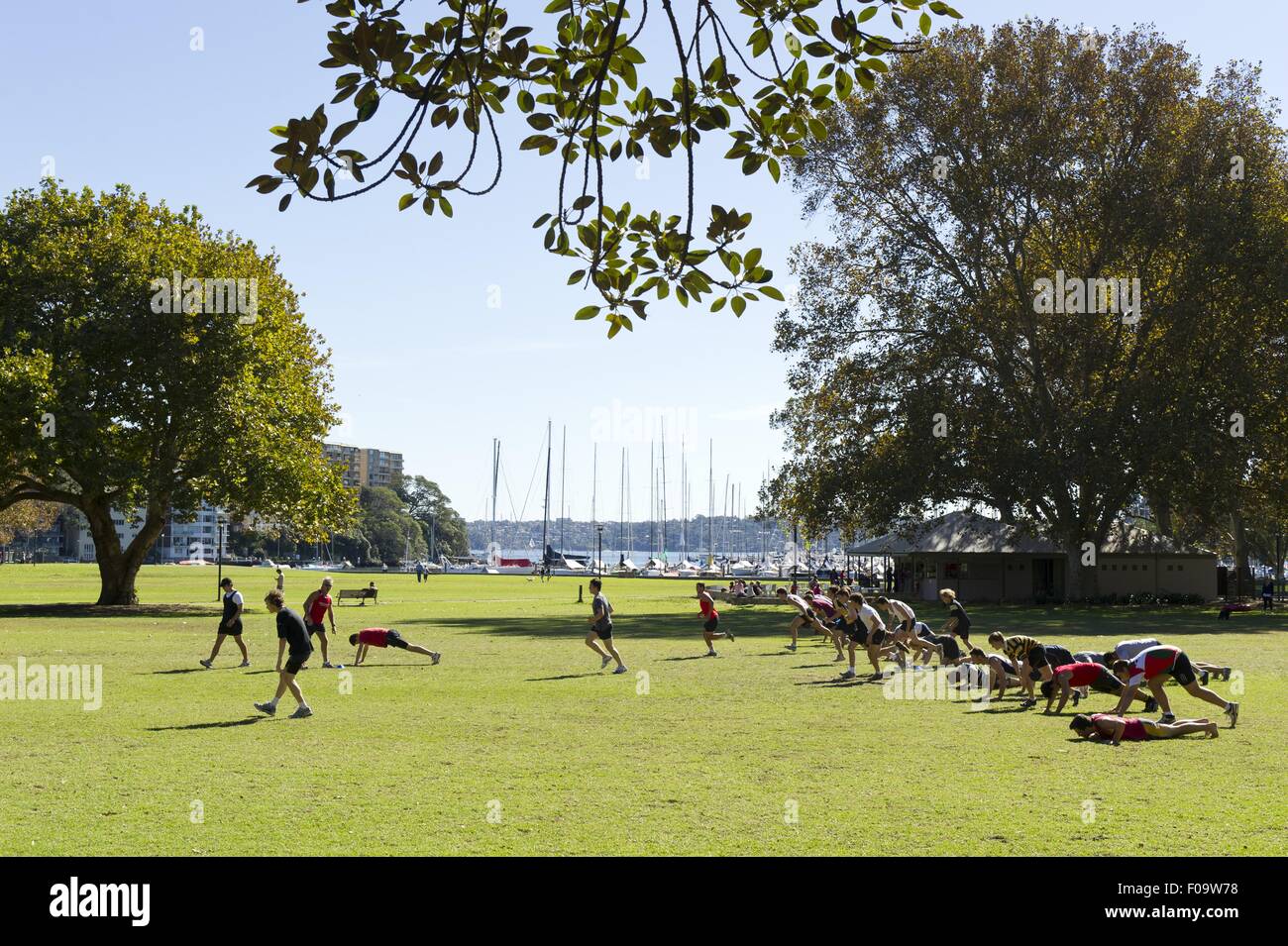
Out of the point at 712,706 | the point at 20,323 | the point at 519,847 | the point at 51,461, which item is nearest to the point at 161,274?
the point at 20,323

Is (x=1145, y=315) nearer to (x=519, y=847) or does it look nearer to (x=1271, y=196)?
(x=1271, y=196)

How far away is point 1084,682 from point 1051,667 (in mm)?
2222

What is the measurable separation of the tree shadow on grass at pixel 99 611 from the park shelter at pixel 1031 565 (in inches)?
1277

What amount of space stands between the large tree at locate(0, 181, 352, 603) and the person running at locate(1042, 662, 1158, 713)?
109ft

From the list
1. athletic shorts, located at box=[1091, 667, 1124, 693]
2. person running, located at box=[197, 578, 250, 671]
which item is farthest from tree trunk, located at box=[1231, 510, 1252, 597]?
person running, located at box=[197, 578, 250, 671]

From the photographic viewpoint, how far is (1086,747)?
15070mm

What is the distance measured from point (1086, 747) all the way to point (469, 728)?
7.82 meters

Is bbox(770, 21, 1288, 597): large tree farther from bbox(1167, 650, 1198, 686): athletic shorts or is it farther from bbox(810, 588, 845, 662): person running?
bbox(1167, 650, 1198, 686): athletic shorts

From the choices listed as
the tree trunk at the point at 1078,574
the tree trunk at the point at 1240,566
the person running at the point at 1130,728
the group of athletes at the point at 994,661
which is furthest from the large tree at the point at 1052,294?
the person running at the point at 1130,728

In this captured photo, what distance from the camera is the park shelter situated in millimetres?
60438

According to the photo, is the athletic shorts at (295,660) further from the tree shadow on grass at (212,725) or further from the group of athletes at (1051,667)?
the group of athletes at (1051,667)

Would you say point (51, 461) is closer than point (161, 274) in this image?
Yes

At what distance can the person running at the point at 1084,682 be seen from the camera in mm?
17672
